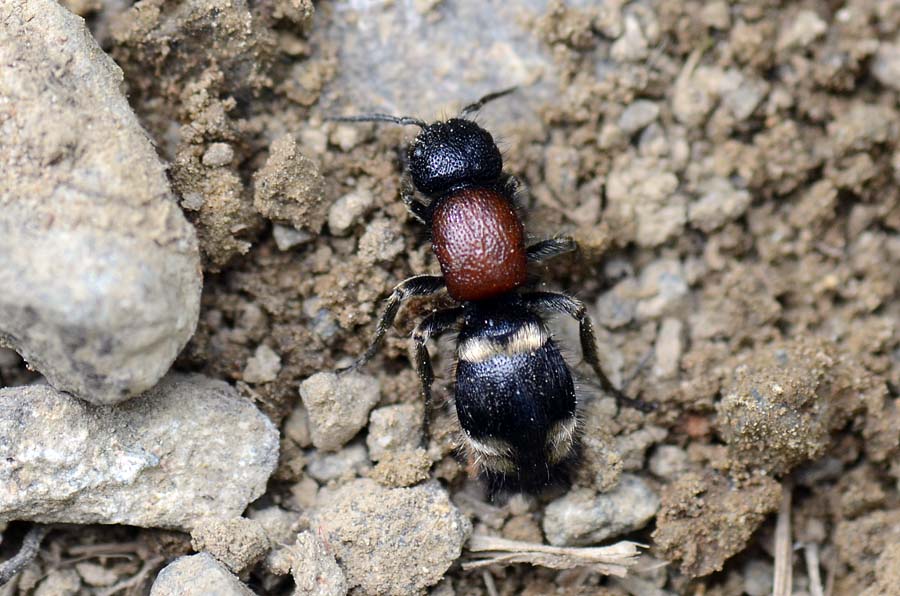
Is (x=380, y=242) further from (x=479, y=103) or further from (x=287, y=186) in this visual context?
(x=479, y=103)

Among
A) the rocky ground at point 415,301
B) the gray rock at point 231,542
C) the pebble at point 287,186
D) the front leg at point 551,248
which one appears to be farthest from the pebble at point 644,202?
the gray rock at point 231,542

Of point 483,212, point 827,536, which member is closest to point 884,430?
point 827,536

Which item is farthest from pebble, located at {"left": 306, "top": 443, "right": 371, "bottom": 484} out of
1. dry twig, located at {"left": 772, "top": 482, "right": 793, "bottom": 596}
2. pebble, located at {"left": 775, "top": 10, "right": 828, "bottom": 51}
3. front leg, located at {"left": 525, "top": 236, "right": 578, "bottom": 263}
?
pebble, located at {"left": 775, "top": 10, "right": 828, "bottom": 51}

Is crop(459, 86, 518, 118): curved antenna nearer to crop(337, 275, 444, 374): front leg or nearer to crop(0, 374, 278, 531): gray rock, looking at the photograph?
crop(337, 275, 444, 374): front leg

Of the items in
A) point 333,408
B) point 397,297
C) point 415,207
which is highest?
point 415,207

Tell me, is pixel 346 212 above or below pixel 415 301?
above

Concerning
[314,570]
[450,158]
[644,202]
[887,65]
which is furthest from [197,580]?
[887,65]
